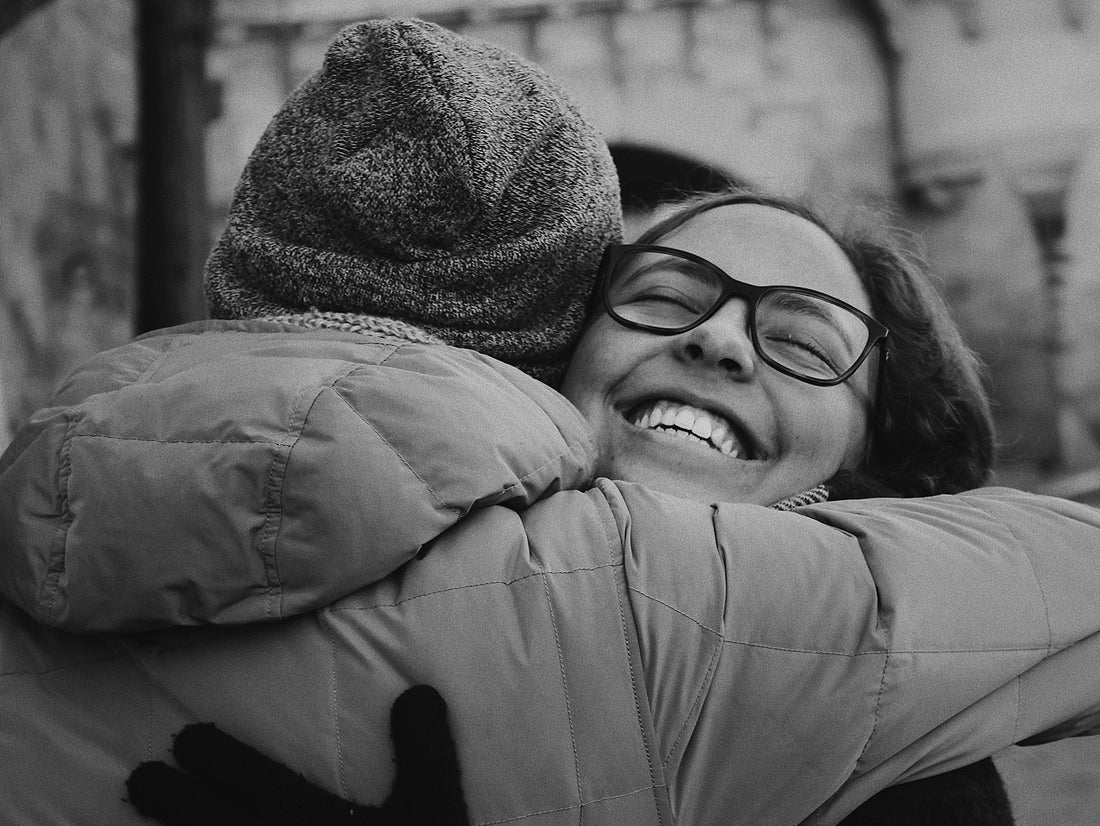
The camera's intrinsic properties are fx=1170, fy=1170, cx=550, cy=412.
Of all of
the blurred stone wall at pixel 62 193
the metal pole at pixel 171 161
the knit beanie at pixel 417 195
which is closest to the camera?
the knit beanie at pixel 417 195

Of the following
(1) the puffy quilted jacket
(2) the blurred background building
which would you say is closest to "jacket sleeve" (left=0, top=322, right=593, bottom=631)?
(1) the puffy quilted jacket

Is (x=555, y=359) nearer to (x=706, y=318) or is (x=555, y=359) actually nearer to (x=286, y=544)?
(x=706, y=318)

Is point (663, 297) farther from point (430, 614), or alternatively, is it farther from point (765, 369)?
point (430, 614)

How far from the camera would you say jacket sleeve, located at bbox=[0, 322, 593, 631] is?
113 cm

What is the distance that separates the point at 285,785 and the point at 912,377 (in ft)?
4.79

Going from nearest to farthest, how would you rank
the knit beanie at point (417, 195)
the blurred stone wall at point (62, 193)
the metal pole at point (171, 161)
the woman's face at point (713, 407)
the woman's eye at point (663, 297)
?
the knit beanie at point (417, 195) → the woman's face at point (713, 407) → the woman's eye at point (663, 297) → the blurred stone wall at point (62, 193) → the metal pole at point (171, 161)

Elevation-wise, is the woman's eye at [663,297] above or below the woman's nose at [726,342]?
above

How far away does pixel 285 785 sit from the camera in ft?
3.83

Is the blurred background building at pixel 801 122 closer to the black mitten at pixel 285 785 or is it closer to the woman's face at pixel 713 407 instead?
the woman's face at pixel 713 407

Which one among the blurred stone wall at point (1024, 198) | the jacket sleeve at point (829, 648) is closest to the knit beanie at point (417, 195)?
the jacket sleeve at point (829, 648)

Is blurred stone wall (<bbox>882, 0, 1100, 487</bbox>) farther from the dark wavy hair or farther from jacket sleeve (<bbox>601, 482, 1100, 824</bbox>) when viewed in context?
jacket sleeve (<bbox>601, 482, 1100, 824</bbox>)

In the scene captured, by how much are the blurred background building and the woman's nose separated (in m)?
2.97

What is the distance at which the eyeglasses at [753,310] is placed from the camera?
1.97 metres

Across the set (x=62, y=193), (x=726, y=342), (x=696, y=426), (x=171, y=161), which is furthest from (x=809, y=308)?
(x=171, y=161)
